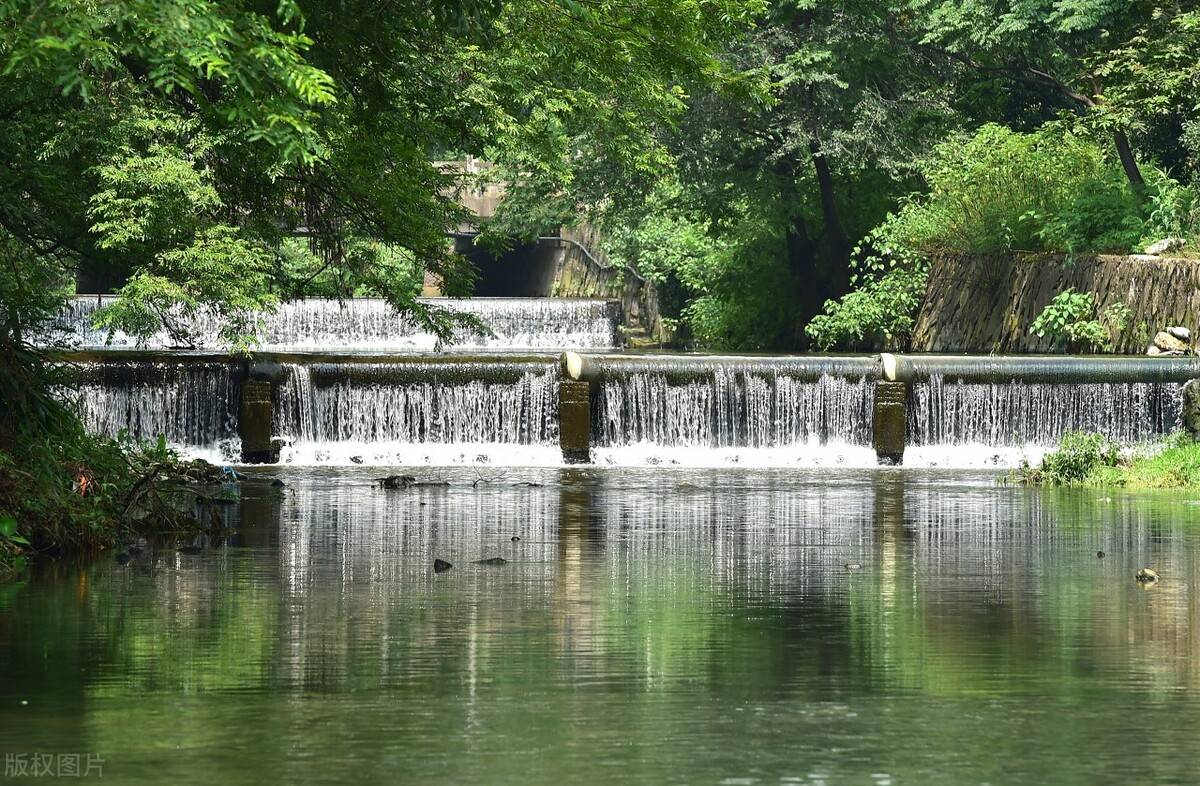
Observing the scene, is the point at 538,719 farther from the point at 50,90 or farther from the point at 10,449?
the point at 50,90

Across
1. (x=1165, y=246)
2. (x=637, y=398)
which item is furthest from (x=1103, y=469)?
(x=1165, y=246)

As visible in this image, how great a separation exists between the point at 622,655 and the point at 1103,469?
52.6 ft

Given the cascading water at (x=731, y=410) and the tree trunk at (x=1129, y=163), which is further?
the tree trunk at (x=1129, y=163)

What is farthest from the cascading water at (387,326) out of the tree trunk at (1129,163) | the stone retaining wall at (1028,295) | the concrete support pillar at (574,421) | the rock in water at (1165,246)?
the concrete support pillar at (574,421)

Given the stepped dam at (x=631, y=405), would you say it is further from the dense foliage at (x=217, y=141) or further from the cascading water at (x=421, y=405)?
the dense foliage at (x=217, y=141)

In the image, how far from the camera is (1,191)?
18281 mm

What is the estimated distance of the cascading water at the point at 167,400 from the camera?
32250mm

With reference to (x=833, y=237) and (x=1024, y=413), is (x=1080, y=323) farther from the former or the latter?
(x=833, y=237)

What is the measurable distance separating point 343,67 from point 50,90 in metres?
2.72

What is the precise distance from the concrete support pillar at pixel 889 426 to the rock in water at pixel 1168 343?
7.36 m

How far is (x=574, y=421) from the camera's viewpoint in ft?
104

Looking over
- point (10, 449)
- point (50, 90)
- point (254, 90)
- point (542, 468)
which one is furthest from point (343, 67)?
point (542, 468)

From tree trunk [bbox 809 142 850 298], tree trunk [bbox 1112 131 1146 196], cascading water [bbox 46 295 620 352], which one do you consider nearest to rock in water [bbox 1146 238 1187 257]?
tree trunk [bbox 1112 131 1146 196]

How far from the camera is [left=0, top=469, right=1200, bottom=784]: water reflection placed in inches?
323
